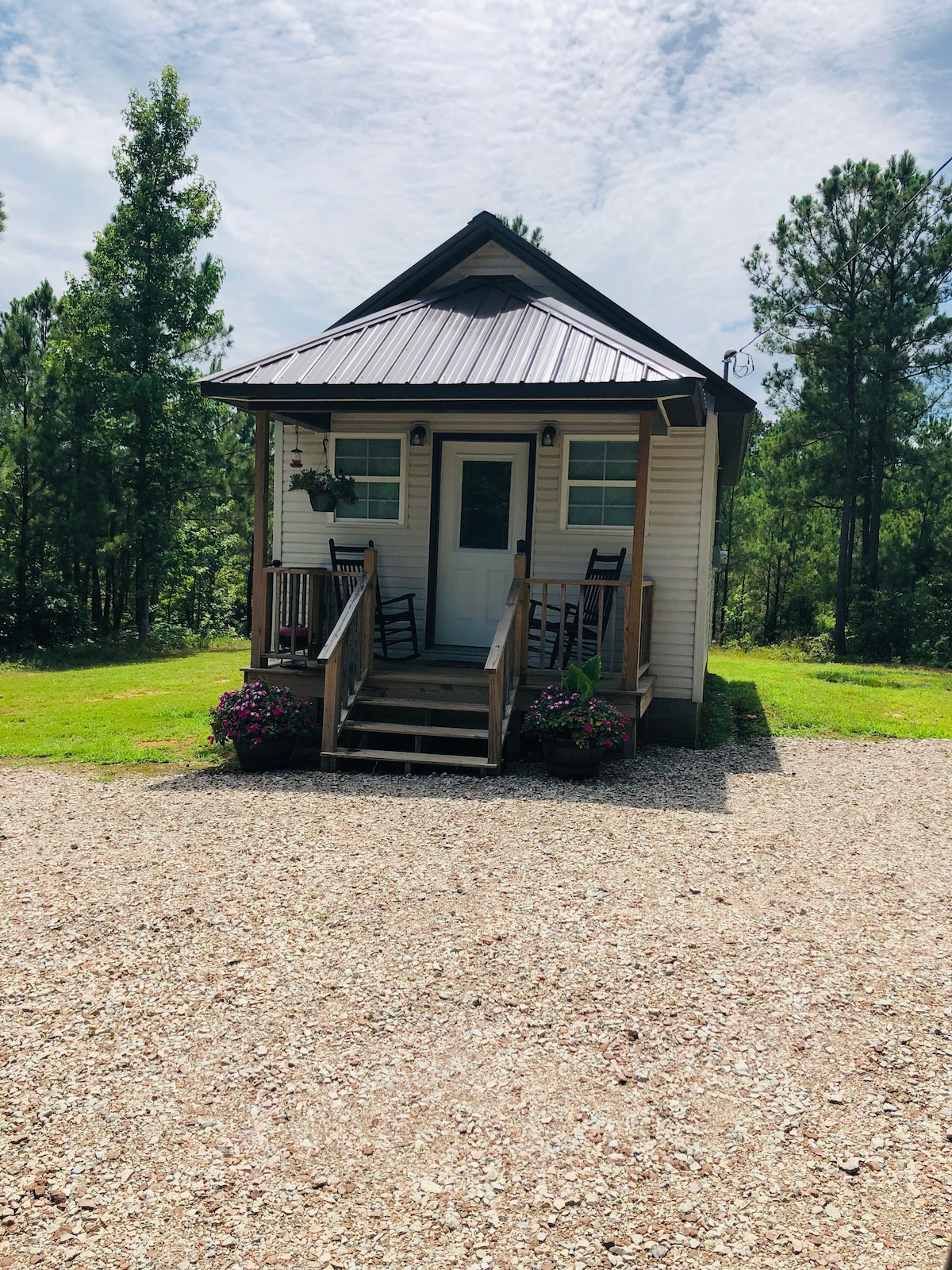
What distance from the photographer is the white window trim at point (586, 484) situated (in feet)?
30.6

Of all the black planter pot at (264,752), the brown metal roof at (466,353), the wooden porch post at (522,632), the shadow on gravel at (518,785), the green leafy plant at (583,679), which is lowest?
the shadow on gravel at (518,785)

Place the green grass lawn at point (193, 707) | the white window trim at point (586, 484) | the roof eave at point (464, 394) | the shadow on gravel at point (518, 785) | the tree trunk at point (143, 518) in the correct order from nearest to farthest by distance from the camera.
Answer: the shadow on gravel at point (518, 785)
the roof eave at point (464, 394)
the green grass lawn at point (193, 707)
the white window trim at point (586, 484)
the tree trunk at point (143, 518)

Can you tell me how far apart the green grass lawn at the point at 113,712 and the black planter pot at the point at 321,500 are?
249 cm

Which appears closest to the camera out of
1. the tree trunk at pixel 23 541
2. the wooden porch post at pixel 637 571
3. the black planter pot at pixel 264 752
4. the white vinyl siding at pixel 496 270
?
the black planter pot at pixel 264 752

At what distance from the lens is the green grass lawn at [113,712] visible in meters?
8.55

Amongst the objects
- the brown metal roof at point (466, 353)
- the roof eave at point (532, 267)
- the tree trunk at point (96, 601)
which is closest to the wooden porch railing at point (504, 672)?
the brown metal roof at point (466, 353)

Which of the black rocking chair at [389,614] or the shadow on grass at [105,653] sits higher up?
the black rocking chair at [389,614]

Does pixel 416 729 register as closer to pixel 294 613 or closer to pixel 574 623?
pixel 294 613

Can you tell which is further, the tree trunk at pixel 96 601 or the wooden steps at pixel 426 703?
the tree trunk at pixel 96 601

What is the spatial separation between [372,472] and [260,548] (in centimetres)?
211

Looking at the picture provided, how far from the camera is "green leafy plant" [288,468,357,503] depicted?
930cm

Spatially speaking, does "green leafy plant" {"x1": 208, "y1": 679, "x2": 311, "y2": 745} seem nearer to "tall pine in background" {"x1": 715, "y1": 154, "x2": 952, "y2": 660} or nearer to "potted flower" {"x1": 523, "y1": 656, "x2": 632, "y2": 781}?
"potted flower" {"x1": 523, "y1": 656, "x2": 632, "y2": 781}

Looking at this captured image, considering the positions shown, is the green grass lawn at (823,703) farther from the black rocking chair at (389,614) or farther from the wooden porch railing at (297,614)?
the wooden porch railing at (297,614)

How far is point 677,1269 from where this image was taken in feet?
7.88
